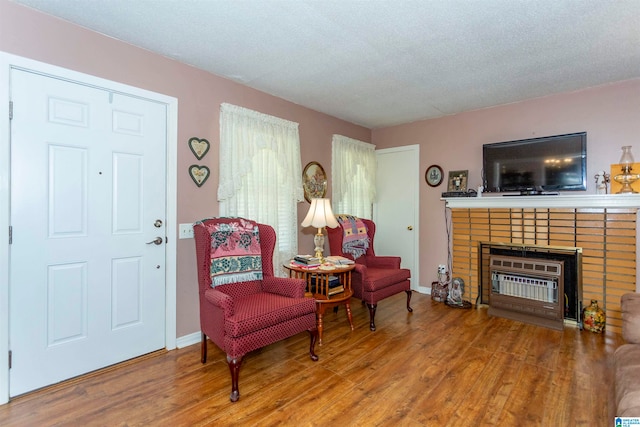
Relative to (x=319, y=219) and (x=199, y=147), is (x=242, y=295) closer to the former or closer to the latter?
(x=319, y=219)

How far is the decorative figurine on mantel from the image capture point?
3221 millimetres

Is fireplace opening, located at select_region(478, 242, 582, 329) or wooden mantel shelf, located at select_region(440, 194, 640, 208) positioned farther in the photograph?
fireplace opening, located at select_region(478, 242, 582, 329)

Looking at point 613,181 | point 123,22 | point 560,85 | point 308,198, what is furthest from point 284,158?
point 613,181

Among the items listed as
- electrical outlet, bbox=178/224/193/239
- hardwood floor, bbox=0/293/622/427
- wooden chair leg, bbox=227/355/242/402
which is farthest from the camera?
electrical outlet, bbox=178/224/193/239

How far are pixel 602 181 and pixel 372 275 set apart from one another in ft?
8.27

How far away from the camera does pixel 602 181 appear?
3.25 meters

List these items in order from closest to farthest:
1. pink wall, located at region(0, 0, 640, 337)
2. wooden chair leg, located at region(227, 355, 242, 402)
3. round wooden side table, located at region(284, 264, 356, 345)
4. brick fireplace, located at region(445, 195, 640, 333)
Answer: wooden chair leg, located at region(227, 355, 242, 402)
pink wall, located at region(0, 0, 640, 337)
round wooden side table, located at region(284, 264, 356, 345)
brick fireplace, located at region(445, 195, 640, 333)

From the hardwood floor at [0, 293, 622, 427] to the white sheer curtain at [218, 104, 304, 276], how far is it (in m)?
1.24

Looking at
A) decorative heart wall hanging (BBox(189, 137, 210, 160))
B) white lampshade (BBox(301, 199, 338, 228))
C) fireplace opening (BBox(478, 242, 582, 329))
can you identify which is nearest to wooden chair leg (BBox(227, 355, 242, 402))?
white lampshade (BBox(301, 199, 338, 228))

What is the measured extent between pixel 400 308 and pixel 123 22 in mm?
3783

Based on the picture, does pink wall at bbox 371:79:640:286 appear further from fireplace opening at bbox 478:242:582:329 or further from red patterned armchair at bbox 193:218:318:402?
red patterned armchair at bbox 193:218:318:402

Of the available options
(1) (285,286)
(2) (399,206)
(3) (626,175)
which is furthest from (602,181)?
(1) (285,286)

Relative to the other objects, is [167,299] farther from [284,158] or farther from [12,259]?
[284,158]

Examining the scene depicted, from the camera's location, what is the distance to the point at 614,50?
8.34 ft
